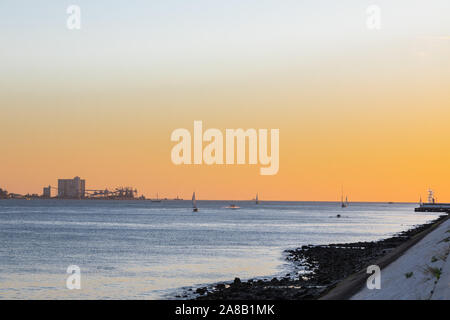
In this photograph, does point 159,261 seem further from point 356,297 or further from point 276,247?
point 356,297

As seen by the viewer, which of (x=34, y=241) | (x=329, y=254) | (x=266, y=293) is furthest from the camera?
(x=34, y=241)

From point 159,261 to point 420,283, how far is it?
34.0 metres

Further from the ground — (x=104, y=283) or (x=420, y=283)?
(x=420, y=283)

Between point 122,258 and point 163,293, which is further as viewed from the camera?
point 122,258

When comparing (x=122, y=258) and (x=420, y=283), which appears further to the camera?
(x=122, y=258)

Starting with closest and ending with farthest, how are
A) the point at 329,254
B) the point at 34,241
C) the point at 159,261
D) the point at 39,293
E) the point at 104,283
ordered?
the point at 39,293 → the point at 104,283 → the point at 159,261 → the point at 329,254 → the point at 34,241

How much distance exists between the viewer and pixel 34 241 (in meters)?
72.1
